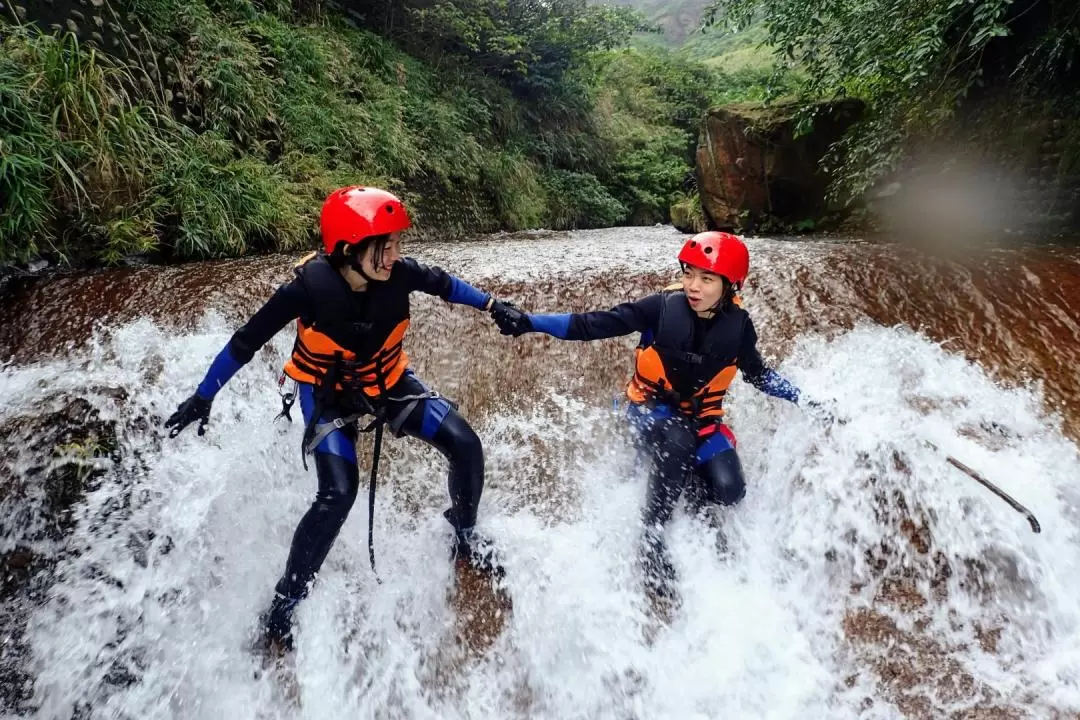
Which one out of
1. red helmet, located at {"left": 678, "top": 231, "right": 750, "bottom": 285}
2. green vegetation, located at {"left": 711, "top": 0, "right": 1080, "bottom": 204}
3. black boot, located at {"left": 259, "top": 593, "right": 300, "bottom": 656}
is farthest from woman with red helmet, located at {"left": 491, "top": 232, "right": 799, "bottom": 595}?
green vegetation, located at {"left": 711, "top": 0, "right": 1080, "bottom": 204}

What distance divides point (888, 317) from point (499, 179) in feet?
27.3

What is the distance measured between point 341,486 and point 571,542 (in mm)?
1216

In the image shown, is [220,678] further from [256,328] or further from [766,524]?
[766,524]

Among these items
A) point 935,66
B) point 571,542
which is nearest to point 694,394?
point 571,542

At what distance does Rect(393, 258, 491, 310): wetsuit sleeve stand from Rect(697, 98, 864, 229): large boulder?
577 centimetres

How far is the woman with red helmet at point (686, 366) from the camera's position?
268cm

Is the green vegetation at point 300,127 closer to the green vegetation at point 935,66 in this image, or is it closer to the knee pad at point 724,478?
the knee pad at point 724,478

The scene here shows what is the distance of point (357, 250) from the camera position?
2.31 m

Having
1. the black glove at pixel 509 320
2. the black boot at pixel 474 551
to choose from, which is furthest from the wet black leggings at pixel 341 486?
the black glove at pixel 509 320

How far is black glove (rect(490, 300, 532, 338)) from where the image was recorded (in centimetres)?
268

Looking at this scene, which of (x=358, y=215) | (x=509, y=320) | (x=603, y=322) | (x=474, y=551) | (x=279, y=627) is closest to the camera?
(x=358, y=215)

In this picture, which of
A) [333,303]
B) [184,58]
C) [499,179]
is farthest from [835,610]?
[499,179]

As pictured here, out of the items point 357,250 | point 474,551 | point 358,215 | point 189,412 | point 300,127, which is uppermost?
point 358,215

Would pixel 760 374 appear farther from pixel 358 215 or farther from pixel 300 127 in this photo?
pixel 300 127
